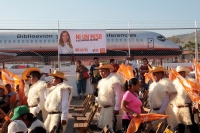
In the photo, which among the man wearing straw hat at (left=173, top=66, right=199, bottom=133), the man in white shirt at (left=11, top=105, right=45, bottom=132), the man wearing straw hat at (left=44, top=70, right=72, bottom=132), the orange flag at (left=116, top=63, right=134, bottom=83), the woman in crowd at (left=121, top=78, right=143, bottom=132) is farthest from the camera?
the orange flag at (left=116, top=63, right=134, bottom=83)

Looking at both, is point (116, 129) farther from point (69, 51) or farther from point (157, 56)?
point (157, 56)

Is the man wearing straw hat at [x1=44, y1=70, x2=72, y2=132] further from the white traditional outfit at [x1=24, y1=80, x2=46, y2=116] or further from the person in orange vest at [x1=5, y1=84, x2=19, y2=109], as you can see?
the person in orange vest at [x1=5, y1=84, x2=19, y2=109]

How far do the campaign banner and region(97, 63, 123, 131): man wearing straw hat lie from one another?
5952 millimetres

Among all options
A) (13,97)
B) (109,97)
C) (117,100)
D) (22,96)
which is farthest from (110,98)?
(13,97)

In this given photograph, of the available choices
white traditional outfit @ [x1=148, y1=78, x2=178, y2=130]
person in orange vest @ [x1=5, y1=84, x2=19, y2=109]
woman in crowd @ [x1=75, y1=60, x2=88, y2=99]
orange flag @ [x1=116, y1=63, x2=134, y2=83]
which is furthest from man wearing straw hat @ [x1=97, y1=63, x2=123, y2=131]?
woman in crowd @ [x1=75, y1=60, x2=88, y2=99]

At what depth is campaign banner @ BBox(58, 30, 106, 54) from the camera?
11594 millimetres

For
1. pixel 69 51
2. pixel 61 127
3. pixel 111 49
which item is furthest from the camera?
pixel 111 49

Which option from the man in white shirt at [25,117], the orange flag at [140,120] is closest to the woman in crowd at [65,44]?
the orange flag at [140,120]

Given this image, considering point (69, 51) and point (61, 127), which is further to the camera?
point (69, 51)

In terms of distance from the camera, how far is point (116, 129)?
569 centimetres

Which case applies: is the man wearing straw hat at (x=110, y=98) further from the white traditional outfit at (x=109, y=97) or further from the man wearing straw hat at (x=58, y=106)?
the man wearing straw hat at (x=58, y=106)

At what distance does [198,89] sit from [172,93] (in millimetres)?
458

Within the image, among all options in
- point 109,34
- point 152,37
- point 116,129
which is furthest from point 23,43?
point 116,129

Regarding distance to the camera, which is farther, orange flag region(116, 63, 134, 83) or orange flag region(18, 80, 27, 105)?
orange flag region(18, 80, 27, 105)
